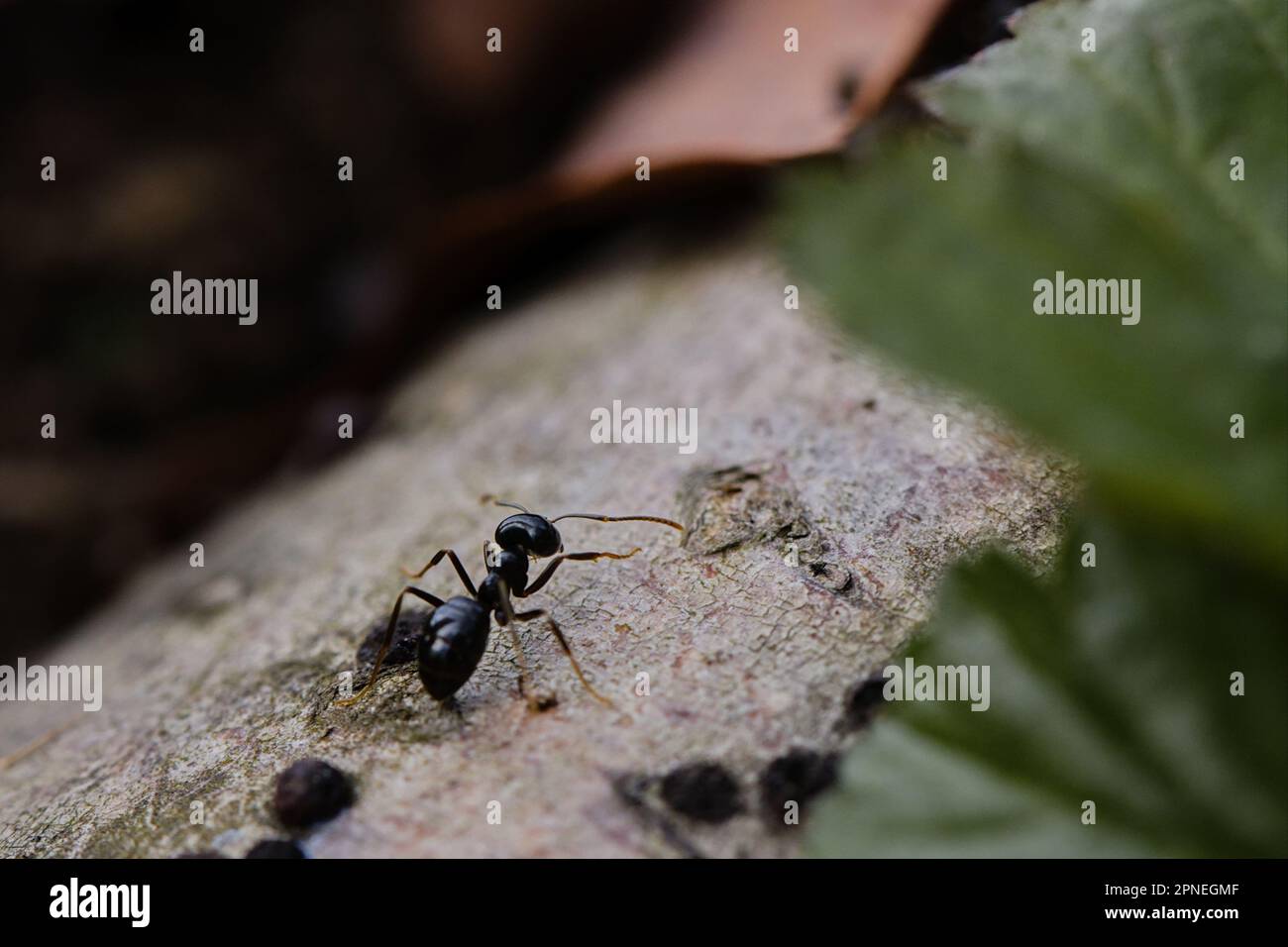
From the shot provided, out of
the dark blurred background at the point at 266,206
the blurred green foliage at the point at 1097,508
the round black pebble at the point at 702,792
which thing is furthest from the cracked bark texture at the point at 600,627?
the dark blurred background at the point at 266,206

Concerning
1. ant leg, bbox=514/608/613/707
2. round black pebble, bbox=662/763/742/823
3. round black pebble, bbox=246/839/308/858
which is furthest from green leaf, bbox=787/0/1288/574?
round black pebble, bbox=246/839/308/858

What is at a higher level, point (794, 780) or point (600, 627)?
point (600, 627)

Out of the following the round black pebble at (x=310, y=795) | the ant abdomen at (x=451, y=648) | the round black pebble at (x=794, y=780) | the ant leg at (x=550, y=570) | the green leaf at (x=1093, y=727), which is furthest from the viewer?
the ant leg at (x=550, y=570)

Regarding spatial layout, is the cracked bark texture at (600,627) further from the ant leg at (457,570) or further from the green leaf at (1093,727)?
the green leaf at (1093,727)

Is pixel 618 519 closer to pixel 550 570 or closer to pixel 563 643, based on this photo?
pixel 550 570

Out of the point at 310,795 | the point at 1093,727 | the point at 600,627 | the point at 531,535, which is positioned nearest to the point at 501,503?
the point at 531,535

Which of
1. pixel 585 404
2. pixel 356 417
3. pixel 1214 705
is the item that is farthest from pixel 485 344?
pixel 1214 705
